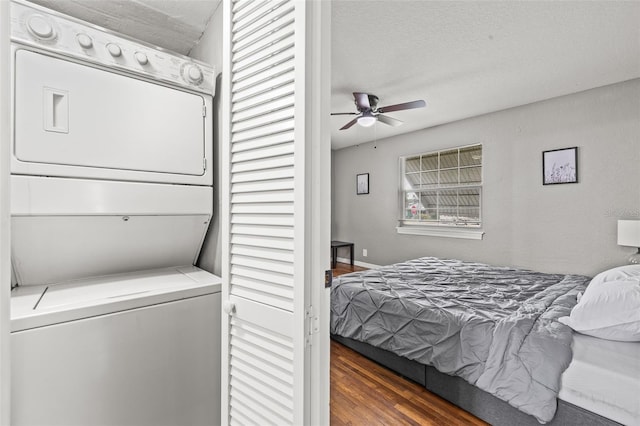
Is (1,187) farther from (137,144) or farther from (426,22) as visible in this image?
(426,22)

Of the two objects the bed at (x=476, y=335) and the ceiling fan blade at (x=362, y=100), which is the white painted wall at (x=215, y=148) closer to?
the bed at (x=476, y=335)

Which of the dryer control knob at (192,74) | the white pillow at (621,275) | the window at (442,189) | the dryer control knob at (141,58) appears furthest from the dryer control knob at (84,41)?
the window at (442,189)

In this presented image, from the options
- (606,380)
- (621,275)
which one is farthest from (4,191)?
(621,275)

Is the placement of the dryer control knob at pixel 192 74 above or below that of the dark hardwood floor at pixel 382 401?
above

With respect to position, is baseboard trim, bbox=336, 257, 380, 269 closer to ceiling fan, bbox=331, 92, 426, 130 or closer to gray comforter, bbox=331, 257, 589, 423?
gray comforter, bbox=331, 257, 589, 423

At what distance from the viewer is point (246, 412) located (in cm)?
103

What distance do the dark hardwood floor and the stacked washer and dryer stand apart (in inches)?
36.2

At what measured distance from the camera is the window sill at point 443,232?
4.44 metres

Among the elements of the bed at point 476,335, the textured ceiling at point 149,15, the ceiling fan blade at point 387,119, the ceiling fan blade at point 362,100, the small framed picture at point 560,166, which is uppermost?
the ceiling fan blade at point 362,100

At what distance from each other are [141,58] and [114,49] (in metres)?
0.09

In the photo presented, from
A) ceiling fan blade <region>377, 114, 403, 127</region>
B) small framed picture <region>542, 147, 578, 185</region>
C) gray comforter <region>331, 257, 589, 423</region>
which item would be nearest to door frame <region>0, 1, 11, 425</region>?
gray comforter <region>331, 257, 589, 423</region>

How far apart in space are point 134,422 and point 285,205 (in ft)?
3.25

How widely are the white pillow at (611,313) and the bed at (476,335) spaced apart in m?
0.07

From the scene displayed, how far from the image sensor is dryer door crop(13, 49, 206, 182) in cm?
102
